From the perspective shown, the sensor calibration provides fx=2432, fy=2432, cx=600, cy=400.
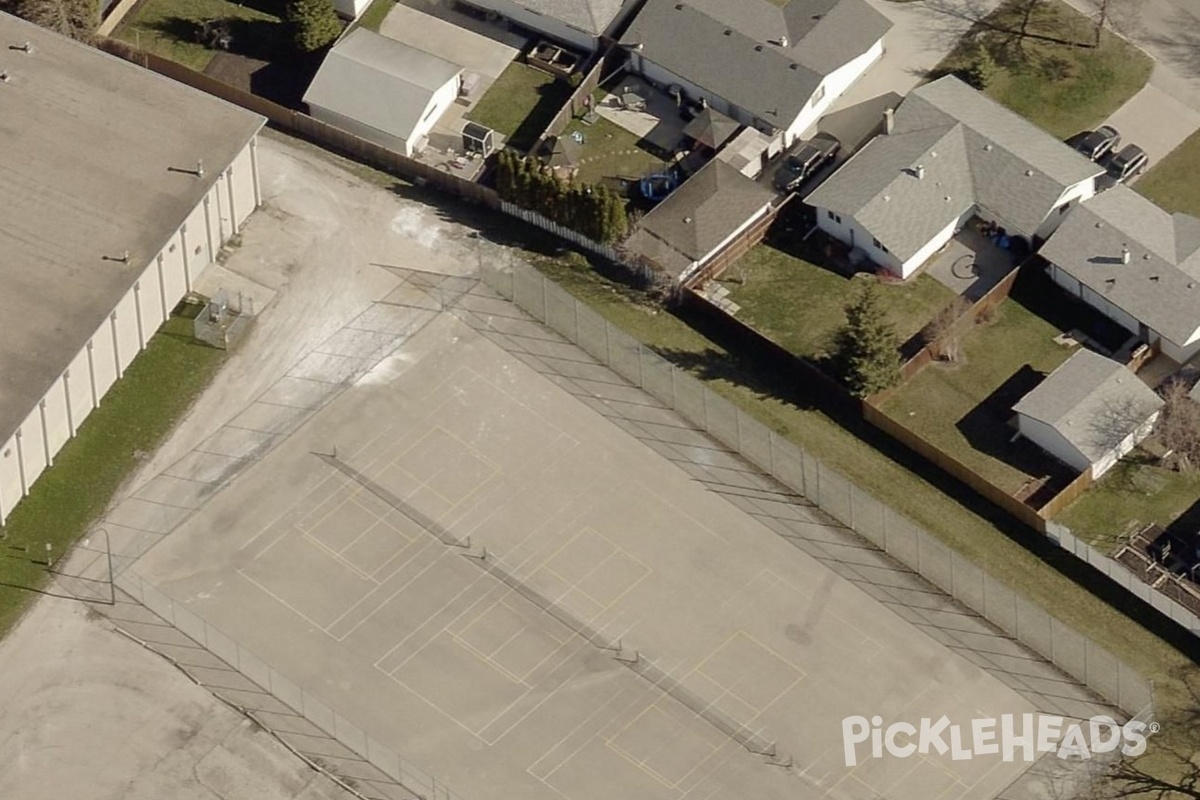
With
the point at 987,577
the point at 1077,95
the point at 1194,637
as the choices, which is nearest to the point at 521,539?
the point at 987,577

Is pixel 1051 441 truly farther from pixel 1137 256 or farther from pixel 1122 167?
pixel 1122 167

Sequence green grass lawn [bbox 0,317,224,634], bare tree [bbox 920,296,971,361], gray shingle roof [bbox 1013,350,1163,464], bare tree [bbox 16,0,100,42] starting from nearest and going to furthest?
green grass lawn [bbox 0,317,224,634], gray shingle roof [bbox 1013,350,1163,464], bare tree [bbox 920,296,971,361], bare tree [bbox 16,0,100,42]

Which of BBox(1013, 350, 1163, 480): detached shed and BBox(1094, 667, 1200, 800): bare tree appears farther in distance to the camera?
BBox(1013, 350, 1163, 480): detached shed

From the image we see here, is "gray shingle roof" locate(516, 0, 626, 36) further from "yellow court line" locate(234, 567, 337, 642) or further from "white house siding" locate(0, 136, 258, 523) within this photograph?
"yellow court line" locate(234, 567, 337, 642)

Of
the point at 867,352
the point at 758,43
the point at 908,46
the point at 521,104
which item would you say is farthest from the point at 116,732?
the point at 908,46

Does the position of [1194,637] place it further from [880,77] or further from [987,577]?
[880,77]

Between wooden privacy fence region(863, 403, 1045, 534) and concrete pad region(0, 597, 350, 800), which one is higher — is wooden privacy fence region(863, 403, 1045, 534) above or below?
above

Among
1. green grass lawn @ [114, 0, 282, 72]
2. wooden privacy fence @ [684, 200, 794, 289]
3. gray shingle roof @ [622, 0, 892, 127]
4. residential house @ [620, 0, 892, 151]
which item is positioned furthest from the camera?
green grass lawn @ [114, 0, 282, 72]

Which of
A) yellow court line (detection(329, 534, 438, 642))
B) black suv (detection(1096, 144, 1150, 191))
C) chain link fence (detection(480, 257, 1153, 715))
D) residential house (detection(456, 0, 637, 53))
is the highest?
black suv (detection(1096, 144, 1150, 191))

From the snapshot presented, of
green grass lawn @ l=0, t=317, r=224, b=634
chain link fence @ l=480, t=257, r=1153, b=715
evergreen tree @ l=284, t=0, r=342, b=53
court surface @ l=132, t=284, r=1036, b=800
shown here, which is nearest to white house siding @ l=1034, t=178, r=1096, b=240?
chain link fence @ l=480, t=257, r=1153, b=715
